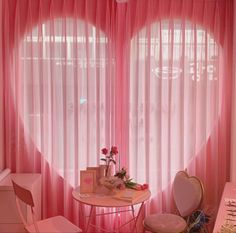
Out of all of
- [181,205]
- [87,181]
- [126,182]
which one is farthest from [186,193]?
[87,181]

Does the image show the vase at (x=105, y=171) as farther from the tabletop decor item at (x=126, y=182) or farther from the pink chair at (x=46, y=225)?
the pink chair at (x=46, y=225)

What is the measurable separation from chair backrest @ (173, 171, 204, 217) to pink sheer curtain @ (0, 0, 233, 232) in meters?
0.31

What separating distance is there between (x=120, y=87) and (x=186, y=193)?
4.03 ft

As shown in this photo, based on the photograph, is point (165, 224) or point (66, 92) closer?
point (165, 224)

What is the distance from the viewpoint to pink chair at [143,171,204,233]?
3391 mm

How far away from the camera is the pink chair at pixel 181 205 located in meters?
3.39

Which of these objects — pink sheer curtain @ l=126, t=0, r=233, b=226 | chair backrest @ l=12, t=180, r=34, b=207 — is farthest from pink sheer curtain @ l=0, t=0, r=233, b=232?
chair backrest @ l=12, t=180, r=34, b=207

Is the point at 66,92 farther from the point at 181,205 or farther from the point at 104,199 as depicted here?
the point at 181,205

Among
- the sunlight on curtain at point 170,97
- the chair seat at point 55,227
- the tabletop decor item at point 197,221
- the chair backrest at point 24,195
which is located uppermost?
the sunlight on curtain at point 170,97

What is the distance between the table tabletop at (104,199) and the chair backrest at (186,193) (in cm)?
33

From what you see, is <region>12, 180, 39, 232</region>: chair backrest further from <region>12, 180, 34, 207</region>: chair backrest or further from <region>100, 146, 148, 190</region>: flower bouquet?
<region>100, 146, 148, 190</region>: flower bouquet

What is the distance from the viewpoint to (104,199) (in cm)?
333

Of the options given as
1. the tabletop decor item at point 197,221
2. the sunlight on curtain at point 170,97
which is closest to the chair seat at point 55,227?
the sunlight on curtain at point 170,97

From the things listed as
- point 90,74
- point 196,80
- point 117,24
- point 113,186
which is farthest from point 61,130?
point 196,80
